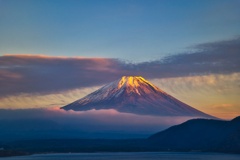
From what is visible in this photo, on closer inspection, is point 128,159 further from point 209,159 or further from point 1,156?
point 1,156

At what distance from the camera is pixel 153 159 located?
148875 millimetres

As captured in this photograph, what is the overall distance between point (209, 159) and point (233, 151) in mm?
54286

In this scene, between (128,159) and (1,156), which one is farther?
(1,156)

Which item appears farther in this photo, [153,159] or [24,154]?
[24,154]

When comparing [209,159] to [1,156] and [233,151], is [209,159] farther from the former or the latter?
[1,156]

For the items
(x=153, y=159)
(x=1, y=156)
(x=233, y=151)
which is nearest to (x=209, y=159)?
(x=153, y=159)

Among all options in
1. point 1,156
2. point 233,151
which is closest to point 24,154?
point 1,156

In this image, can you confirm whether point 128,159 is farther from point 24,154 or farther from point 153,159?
point 24,154

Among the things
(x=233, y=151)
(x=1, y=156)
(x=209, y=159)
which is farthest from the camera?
(x=233, y=151)

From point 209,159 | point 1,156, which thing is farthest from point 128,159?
point 1,156

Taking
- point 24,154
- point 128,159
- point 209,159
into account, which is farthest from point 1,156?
point 209,159

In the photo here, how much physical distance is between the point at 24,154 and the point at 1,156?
16492 millimetres

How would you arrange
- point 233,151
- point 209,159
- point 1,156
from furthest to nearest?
A: 1. point 233,151
2. point 1,156
3. point 209,159

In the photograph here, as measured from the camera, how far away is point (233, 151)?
198625 mm
